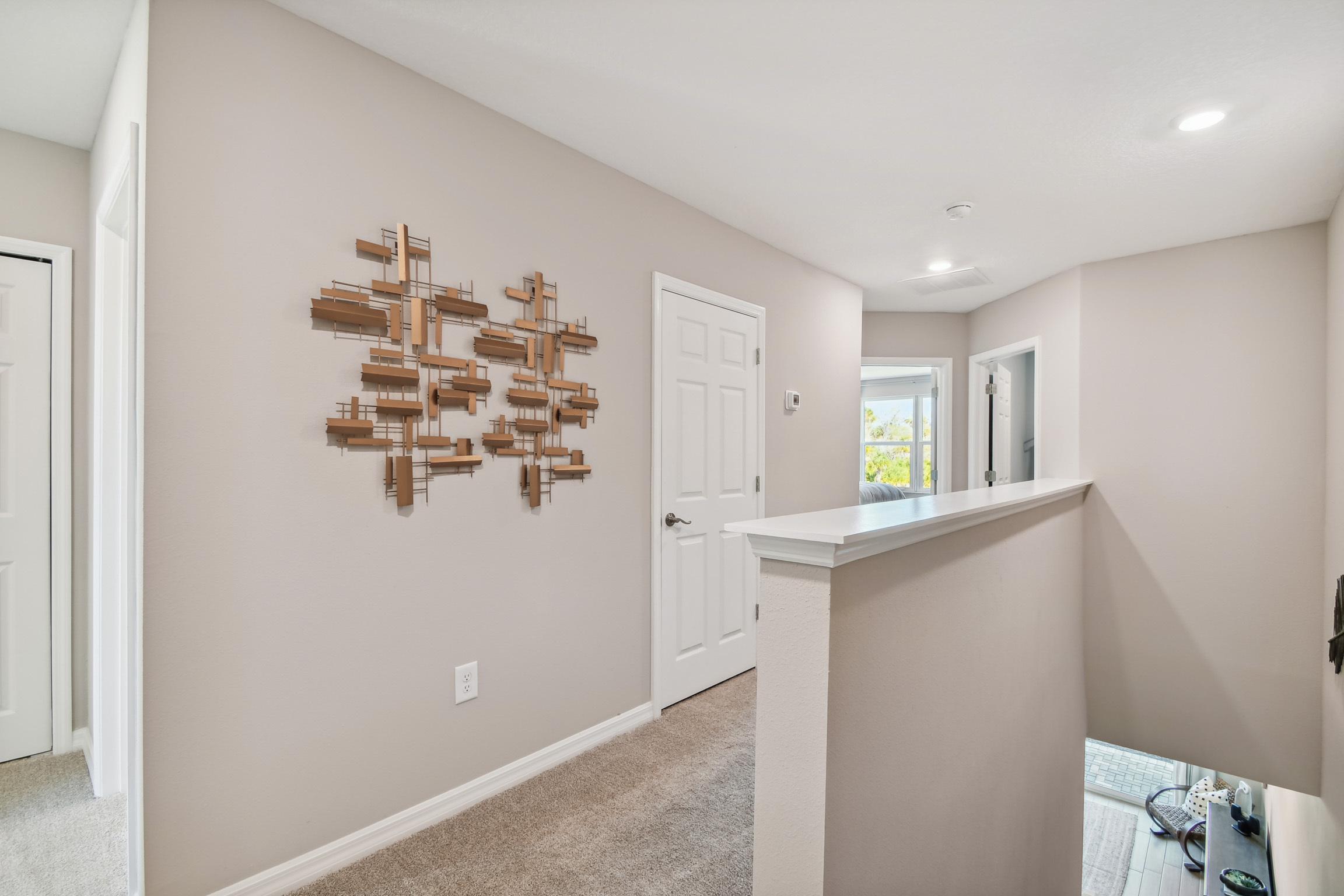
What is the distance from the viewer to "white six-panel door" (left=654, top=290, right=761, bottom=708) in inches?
111

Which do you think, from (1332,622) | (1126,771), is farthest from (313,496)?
Answer: (1126,771)

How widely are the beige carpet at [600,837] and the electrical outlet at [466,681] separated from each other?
1.22ft

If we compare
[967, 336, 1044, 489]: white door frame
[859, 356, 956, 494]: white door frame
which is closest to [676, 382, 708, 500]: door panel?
[859, 356, 956, 494]: white door frame

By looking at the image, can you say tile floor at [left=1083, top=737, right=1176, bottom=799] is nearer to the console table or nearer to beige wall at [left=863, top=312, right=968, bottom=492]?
the console table

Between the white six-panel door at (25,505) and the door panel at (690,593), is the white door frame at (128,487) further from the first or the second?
the door panel at (690,593)

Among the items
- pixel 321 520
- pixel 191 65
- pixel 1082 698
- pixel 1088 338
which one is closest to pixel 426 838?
pixel 321 520

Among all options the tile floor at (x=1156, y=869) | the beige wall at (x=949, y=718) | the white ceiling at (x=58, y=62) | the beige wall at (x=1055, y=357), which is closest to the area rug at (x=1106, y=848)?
the tile floor at (x=1156, y=869)

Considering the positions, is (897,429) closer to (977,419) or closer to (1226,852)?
(977,419)

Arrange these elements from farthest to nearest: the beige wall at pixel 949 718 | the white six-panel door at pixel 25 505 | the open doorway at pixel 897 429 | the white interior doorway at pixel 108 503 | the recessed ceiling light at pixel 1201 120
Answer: the open doorway at pixel 897 429
the white six-panel door at pixel 25 505
the recessed ceiling light at pixel 1201 120
the white interior doorway at pixel 108 503
the beige wall at pixel 949 718

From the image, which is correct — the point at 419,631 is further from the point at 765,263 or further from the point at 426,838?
the point at 765,263

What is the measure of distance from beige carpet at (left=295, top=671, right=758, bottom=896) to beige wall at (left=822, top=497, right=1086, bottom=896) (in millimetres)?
580

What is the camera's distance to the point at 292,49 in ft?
5.52

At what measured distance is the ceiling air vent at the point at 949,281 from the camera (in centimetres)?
408

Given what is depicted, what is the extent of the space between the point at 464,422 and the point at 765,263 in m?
2.12
